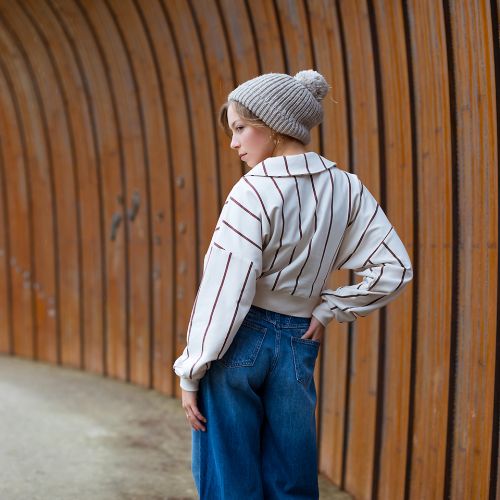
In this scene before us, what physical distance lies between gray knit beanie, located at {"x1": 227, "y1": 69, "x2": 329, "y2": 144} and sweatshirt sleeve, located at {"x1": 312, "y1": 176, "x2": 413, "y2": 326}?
268mm

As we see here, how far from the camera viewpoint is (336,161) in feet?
12.3

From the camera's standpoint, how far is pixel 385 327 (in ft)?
11.5

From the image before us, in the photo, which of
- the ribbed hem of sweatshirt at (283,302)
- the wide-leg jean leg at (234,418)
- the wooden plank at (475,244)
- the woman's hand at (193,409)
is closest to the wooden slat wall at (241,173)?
the wooden plank at (475,244)

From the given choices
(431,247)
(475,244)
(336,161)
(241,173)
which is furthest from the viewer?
(241,173)

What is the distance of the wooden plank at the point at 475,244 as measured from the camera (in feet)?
9.23

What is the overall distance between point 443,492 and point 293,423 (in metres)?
0.99

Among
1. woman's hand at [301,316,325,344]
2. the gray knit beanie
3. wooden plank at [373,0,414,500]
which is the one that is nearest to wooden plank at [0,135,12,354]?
wooden plank at [373,0,414,500]

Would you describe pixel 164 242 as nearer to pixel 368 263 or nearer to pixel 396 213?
pixel 396 213

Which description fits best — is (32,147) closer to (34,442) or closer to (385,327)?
(34,442)

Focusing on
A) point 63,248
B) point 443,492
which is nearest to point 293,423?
point 443,492

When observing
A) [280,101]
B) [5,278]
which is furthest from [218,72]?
[5,278]

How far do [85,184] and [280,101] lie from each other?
3.72m

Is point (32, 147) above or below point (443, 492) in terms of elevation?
above

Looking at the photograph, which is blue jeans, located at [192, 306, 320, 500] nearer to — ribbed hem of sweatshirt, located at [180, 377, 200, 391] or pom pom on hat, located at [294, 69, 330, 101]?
ribbed hem of sweatshirt, located at [180, 377, 200, 391]
